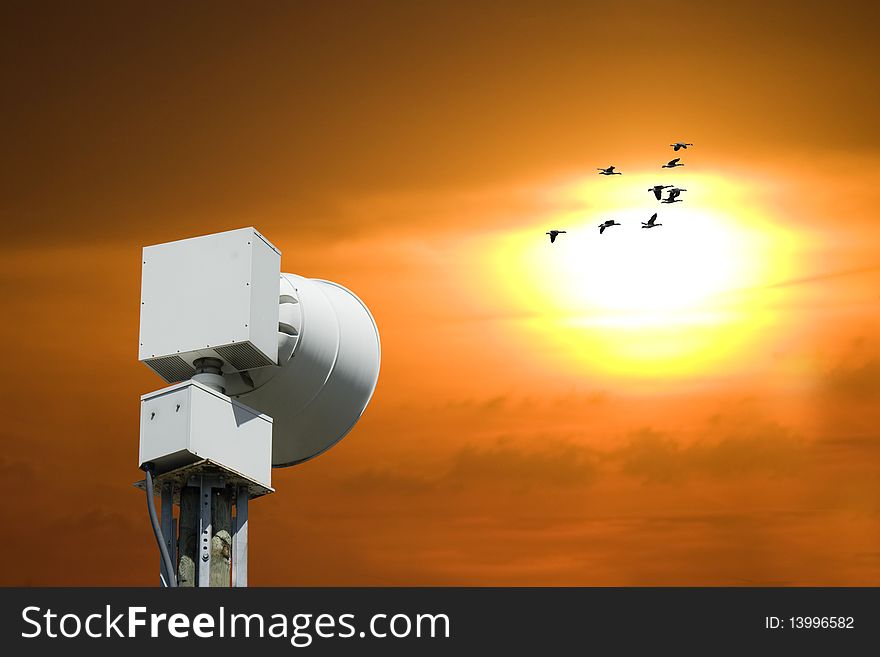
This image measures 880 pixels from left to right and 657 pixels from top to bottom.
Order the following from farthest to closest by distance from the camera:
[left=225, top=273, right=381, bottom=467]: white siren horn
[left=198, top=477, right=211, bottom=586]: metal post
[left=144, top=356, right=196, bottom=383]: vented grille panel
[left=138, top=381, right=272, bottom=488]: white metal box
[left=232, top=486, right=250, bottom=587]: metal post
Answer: [left=225, top=273, right=381, bottom=467]: white siren horn
[left=144, top=356, right=196, bottom=383]: vented grille panel
[left=232, top=486, right=250, bottom=587]: metal post
[left=198, top=477, right=211, bottom=586]: metal post
[left=138, top=381, right=272, bottom=488]: white metal box

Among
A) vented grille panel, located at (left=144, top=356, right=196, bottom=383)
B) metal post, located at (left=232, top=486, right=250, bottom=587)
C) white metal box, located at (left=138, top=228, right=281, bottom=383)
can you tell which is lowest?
metal post, located at (left=232, top=486, right=250, bottom=587)

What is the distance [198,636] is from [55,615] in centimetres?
137

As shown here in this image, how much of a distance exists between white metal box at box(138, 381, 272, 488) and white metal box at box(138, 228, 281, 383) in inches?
19.1

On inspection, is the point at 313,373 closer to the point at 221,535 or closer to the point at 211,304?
the point at 211,304

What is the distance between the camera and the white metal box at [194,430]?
14469 mm

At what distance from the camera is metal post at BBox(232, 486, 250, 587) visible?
14883 mm

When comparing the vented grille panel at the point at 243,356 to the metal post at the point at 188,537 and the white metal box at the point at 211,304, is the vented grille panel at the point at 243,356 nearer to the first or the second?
the white metal box at the point at 211,304

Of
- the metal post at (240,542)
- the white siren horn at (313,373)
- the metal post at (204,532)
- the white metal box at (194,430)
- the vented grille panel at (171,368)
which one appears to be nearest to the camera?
the white metal box at (194,430)

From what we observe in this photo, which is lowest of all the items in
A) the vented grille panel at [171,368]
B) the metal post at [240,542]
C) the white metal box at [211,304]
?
the metal post at [240,542]

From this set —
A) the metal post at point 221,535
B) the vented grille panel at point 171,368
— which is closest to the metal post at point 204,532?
the metal post at point 221,535

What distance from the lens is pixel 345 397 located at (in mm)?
17031

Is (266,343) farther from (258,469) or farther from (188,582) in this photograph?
(188,582)

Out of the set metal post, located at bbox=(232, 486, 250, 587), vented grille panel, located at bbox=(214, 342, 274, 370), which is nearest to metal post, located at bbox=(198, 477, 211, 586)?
metal post, located at bbox=(232, 486, 250, 587)

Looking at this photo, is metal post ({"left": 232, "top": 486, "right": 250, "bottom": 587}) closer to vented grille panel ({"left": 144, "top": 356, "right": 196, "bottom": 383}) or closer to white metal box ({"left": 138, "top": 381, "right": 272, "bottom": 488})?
white metal box ({"left": 138, "top": 381, "right": 272, "bottom": 488})
